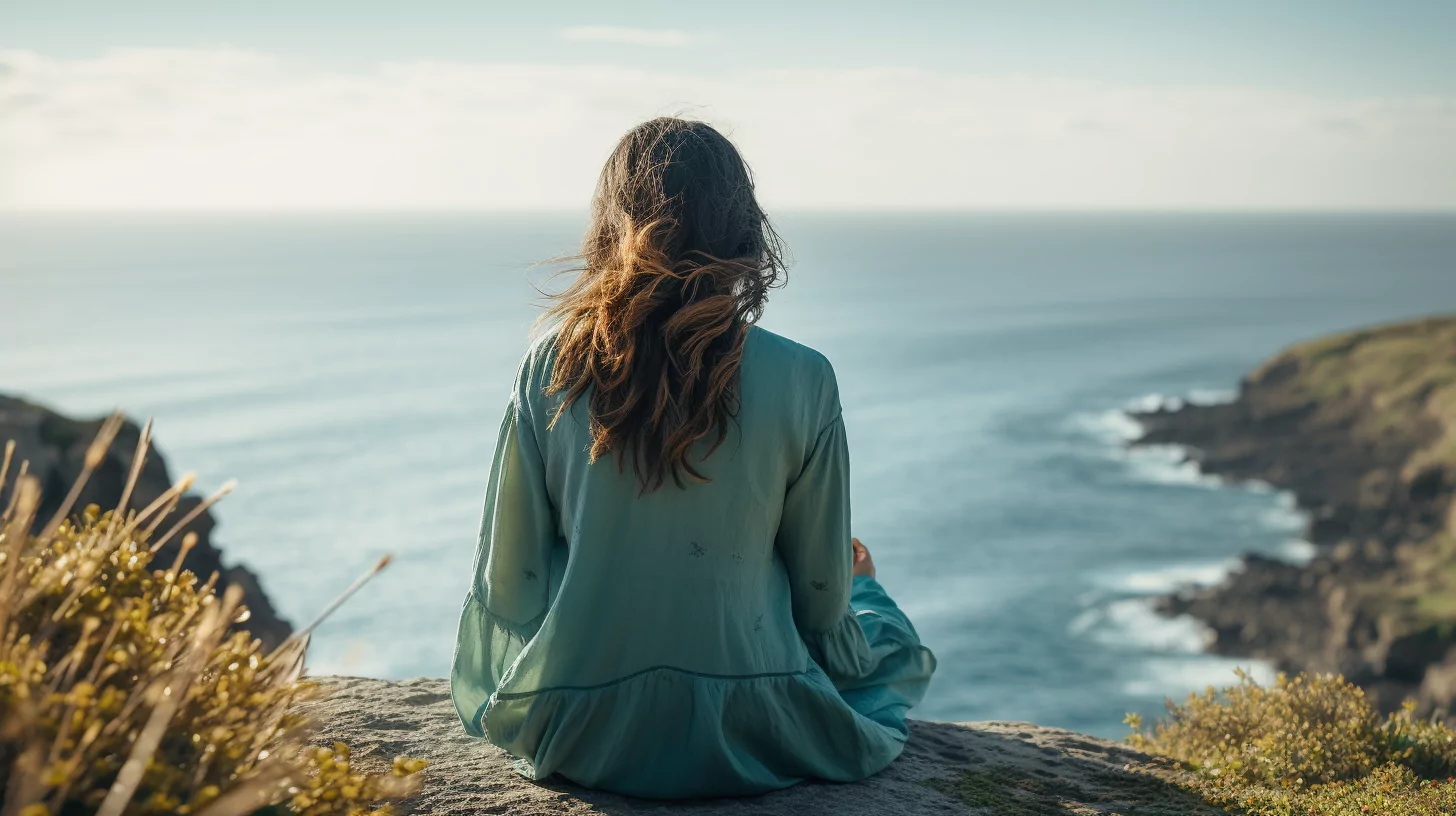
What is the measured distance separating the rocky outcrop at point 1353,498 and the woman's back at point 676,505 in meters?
16.9

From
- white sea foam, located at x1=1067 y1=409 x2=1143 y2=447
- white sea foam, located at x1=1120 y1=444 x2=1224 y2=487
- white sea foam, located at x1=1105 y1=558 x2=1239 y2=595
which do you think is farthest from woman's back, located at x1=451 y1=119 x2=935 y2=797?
white sea foam, located at x1=1067 y1=409 x2=1143 y2=447

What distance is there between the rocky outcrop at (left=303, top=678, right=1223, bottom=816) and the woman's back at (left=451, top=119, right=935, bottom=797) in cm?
10

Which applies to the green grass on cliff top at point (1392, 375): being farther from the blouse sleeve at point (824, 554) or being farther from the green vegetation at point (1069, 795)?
the blouse sleeve at point (824, 554)

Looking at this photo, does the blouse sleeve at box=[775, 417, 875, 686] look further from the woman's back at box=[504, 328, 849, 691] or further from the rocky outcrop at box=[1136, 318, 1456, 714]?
the rocky outcrop at box=[1136, 318, 1456, 714]

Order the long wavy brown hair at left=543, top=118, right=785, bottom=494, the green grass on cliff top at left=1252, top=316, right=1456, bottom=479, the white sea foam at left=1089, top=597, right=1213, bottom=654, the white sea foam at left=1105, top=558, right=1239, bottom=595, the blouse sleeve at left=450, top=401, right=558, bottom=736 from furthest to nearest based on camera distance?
1. the green grass on cliff top at left=1252, top=316, right=1456, bottom=479
2. the white sea foam at left=1105, top=558, right=1239, bottom=595
3. the white sea foam at left=1089, top=597, right=1213, bottom=654
4. the blouse sleeve at left=450, top=401, right=558, bottom=736
5. the long wavy brown hair at left=543, top=118, right=785, bottom=494

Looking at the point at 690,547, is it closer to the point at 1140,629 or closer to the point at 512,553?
the point at 512,553

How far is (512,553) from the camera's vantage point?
3873mm

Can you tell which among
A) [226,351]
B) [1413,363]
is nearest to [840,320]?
[226,351]

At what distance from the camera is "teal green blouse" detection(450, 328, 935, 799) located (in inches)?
140

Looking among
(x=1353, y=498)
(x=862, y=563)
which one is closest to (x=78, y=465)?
(x=862, y=563)

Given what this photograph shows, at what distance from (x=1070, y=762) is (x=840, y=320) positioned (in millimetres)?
108140

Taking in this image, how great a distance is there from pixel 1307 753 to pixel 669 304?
130 inches

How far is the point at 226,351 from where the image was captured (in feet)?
289

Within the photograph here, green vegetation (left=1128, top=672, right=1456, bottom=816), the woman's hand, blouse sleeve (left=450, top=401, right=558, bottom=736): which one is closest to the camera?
blouse sleeve (left=450, top=401, right=558, bottom=736)
